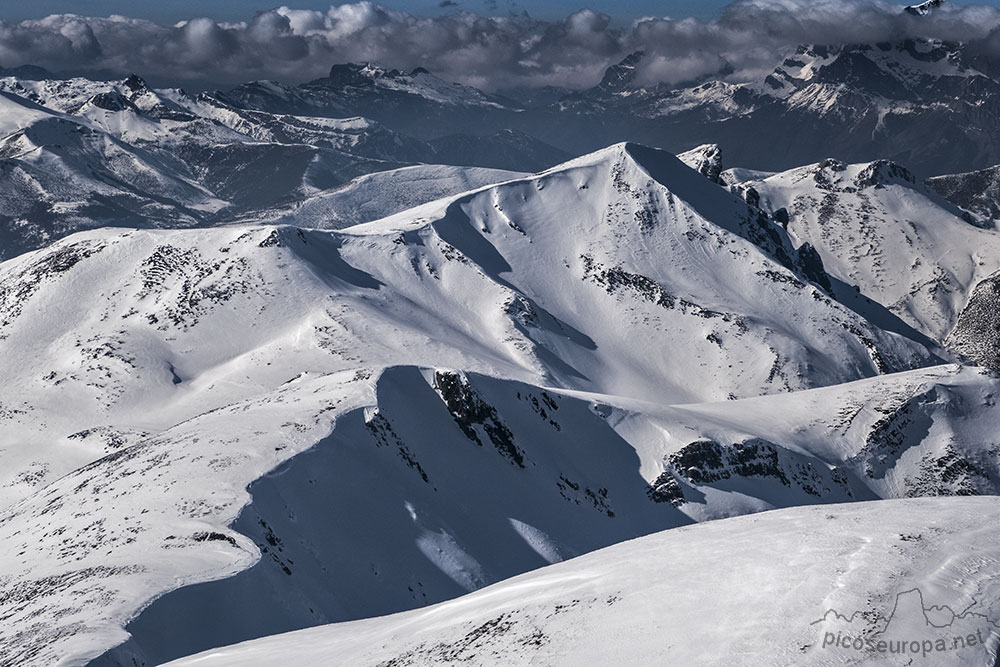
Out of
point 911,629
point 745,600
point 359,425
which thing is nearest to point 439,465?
point 359,425

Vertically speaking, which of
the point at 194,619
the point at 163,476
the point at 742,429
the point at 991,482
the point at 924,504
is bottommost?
the point at 991,482

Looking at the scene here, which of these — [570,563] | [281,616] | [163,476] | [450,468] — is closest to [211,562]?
[281,616]

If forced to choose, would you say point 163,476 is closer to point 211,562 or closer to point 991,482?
point 211,562

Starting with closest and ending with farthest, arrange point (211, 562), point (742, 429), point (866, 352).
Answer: point (211, 562), point (742, 429), point (866, 352)

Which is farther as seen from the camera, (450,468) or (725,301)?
(725,301)

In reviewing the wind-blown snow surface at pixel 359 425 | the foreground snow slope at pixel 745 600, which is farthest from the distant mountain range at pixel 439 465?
the wind-blown snow surface at pixel 359 425

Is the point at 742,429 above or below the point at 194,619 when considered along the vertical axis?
below
